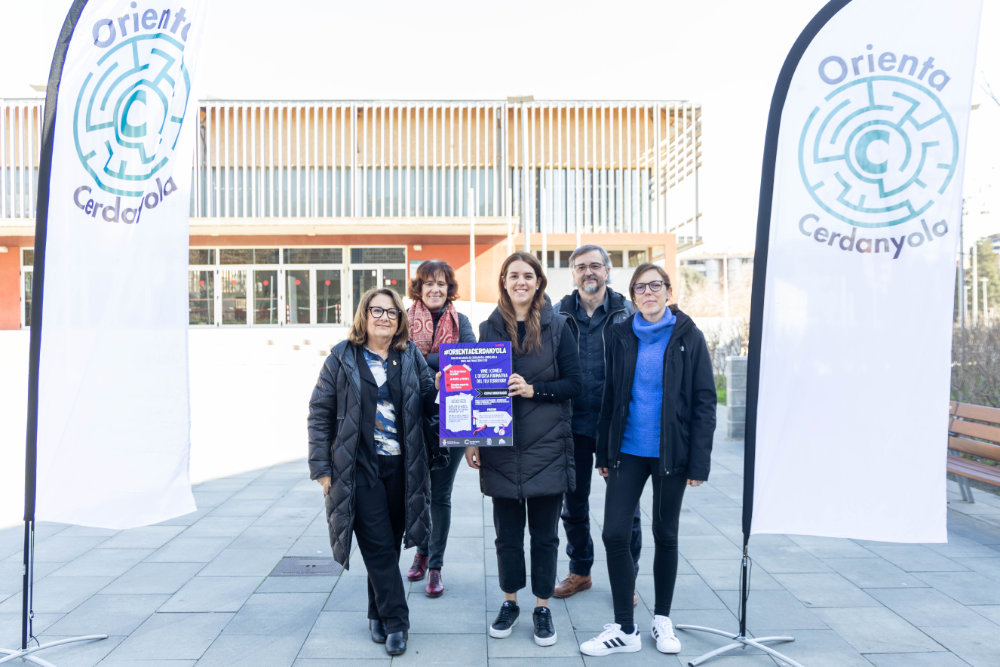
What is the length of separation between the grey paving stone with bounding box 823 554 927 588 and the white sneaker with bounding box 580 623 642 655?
6.08ft

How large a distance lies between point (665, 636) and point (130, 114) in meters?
3.75

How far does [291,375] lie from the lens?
18.0m

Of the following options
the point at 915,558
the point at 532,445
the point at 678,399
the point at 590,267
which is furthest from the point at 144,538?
the point at 915,558

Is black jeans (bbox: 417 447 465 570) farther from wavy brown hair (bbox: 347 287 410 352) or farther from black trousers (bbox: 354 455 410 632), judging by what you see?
wavy brown hair (bbox: 347 287 410 352)

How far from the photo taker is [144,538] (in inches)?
217

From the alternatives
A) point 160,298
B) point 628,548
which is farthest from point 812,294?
point 160,298

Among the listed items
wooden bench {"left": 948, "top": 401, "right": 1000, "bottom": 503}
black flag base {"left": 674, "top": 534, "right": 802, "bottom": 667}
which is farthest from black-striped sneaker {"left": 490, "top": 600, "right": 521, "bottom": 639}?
wooden bench {"left": 948, "top": 401, "right": 1000, "bottom": 503}

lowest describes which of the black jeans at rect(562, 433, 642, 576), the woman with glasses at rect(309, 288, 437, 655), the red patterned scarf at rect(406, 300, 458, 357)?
the black jeans at rect(562, 433, 642, 576)

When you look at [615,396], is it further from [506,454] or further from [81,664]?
[81,664]

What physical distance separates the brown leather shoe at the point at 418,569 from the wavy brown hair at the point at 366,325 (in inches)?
65.7

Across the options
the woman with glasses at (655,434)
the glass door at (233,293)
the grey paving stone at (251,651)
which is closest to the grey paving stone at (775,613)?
the woman with glasses at (655,434)

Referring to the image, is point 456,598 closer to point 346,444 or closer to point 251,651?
point 251,651

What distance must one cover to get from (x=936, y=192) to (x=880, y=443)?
1189 mm

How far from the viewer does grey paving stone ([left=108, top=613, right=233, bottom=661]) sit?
3.58 metres
